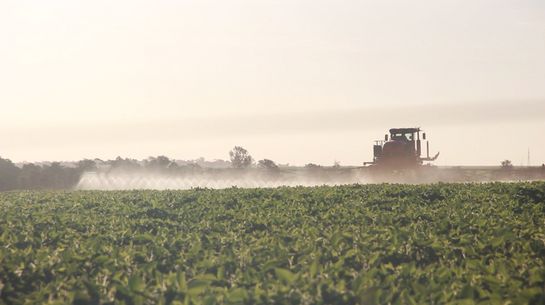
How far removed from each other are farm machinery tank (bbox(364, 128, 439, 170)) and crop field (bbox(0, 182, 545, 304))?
84.5ft

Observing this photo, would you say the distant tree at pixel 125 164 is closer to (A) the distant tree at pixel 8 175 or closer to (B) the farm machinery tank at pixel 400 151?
(A) the distant tree at pixel 8 175

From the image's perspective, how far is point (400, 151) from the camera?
4025 centimetres

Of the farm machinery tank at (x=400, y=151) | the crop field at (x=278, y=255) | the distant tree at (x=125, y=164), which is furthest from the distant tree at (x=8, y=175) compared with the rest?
the crop field at (x=278, y=255)

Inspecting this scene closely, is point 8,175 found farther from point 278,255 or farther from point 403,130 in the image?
point 278,255

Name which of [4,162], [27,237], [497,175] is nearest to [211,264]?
[27,237]

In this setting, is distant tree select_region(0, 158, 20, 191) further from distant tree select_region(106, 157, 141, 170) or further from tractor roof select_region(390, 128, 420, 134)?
tractor roof select_region(390, 128, 420, 134)

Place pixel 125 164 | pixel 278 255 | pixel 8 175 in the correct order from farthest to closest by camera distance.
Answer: pixel 125 164, pixel 8 175, pixel 278 255

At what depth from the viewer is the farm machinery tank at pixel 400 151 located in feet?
132

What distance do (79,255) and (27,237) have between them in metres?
2.66

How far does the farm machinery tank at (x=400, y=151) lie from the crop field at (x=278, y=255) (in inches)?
1014

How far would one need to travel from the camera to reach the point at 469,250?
7531 millimetres

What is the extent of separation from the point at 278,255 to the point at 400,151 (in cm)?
3404

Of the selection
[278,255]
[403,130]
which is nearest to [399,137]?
[403,130]

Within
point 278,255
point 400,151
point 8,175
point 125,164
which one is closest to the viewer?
point 278,255
